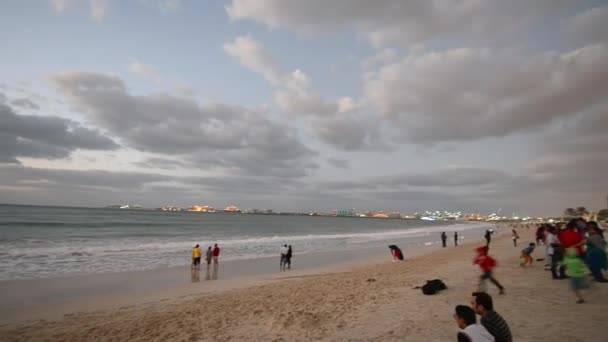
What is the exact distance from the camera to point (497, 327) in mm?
4414

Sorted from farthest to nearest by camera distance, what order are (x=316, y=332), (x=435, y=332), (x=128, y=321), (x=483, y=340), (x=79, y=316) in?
(x=79, y=316)
(x=128, y=321)
(x=316, y=332)
(x=435, y=332)
(x=483, y=340)

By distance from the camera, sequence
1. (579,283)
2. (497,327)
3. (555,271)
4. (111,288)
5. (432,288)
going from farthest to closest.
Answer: (111,288)
(555,271)
(432,288)
(579,283)
(497,327)

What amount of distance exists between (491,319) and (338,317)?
466 cm

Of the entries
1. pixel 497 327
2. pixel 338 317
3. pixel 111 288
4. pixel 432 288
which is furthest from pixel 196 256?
pixel 497 327

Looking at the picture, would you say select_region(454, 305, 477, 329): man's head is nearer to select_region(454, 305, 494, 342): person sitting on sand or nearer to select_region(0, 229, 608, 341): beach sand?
select_region(454, 305, 494, 342): person sitting on sand

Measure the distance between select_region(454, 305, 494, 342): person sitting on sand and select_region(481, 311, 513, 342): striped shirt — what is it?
520mm

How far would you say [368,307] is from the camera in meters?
9.30

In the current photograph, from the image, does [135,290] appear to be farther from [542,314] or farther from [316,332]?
[542,314]

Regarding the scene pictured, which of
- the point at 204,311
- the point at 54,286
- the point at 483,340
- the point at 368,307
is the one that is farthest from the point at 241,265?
the point at 483,340

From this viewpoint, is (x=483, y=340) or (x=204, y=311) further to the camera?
(x=204, y=311)

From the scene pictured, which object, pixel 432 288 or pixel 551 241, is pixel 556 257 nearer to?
pixel 551 241

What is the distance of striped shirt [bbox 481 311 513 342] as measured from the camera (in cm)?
437

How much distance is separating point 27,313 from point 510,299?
13.7 metres

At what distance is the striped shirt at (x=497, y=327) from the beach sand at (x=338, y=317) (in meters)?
2.42
